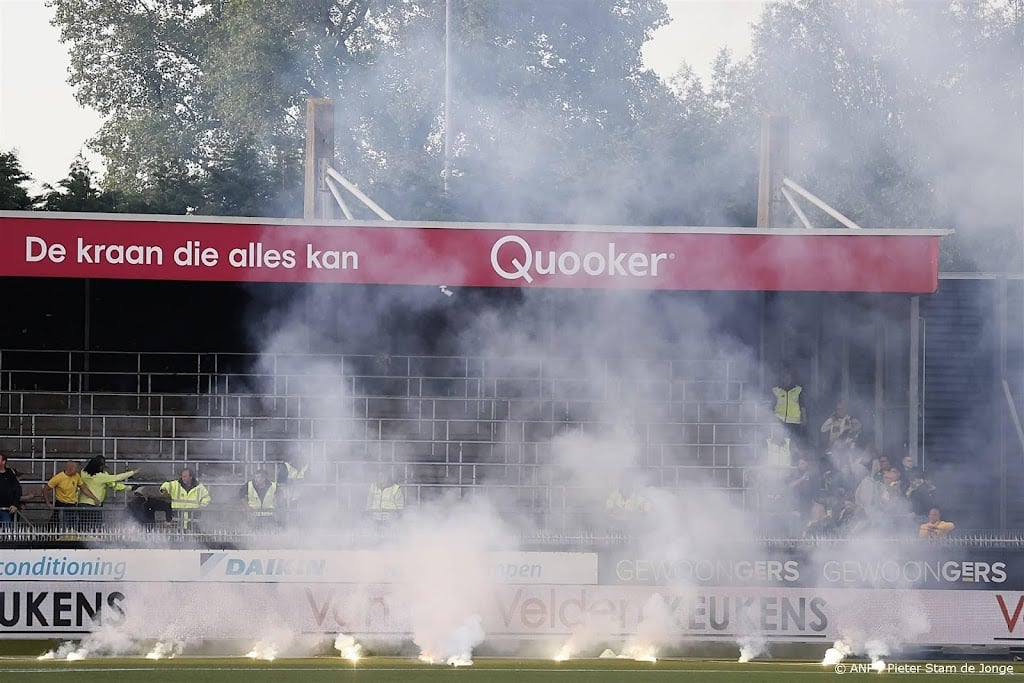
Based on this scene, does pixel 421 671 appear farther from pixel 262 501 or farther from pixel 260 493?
pixel 260 493

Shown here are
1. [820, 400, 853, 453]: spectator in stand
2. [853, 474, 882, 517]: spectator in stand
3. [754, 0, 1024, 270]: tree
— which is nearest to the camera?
[853, 474, 882, 517]: spectator in stand

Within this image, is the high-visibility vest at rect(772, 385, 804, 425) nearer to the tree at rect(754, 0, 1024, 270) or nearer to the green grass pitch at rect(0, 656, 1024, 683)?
the green grass pitch at rect(0, 656, 1024, 683)

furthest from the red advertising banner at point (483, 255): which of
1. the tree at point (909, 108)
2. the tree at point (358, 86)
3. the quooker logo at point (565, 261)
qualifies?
the tree at point (358, 86)

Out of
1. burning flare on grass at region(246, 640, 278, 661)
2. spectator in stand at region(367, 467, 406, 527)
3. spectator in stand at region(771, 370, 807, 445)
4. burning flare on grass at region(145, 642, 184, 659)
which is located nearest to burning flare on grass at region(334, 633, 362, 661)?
burning flare on grass at region(246, 640, 278, 661)

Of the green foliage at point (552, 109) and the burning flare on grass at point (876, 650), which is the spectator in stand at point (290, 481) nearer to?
the burning flare on grass at point (876, 650)

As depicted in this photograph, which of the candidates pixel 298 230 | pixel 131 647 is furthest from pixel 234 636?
pixel 298 230

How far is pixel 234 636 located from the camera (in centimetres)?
1152

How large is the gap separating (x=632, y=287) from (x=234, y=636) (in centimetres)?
507

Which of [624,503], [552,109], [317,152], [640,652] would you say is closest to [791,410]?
[624,503]

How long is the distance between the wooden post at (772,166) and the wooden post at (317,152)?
4.91 metres

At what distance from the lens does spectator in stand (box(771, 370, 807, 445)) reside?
15703mm

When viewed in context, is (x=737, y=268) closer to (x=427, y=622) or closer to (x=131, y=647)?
(x=427, y=622)

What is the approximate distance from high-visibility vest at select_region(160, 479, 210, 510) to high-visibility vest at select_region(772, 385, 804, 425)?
19.6 feet

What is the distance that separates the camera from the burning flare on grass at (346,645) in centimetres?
1147
